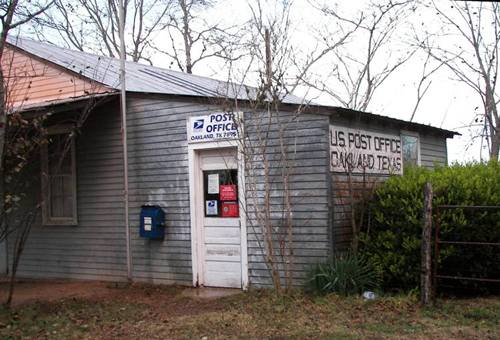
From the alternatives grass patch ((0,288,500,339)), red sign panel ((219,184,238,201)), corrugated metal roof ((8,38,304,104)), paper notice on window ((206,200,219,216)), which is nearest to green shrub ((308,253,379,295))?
grass patch ((0,288,500,339))

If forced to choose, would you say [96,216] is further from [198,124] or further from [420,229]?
[420,229]

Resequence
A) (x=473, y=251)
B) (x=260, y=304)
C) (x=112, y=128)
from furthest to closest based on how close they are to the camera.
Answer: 1. (x=112, y=128)
2. (x=473, y=251)
3. (x=260, y=304)

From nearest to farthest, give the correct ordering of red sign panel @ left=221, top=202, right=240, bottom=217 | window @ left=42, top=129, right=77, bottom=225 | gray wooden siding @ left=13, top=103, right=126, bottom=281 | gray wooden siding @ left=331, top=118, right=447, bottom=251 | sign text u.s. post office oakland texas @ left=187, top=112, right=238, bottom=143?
gray wooden siding @ left=331, top=118, right=447, bottom=251 < sign text u.s. post office oakland texas @ left=187, top=112, right=238, bottom=143 < red sign panel @ left=221, top=202, right=240, bottom=217 < gray wooden siding @ left=13, top=103, right=126, bottom=281 < window @ left=42, top=129, right=77, bottom=225

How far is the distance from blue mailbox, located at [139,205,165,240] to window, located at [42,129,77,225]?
1.97 meters

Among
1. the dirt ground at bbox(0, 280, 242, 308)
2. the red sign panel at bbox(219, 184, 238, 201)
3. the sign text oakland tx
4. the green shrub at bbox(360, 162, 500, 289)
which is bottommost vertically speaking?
the dirt ground at bbox(0, 280, 242, 308)

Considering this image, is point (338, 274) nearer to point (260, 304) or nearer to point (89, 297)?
point (260, 304)

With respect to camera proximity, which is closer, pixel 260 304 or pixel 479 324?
pixel 479 324

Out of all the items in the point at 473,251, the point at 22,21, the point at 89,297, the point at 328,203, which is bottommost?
the point at 89,297

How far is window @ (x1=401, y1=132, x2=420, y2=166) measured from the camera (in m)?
10.7

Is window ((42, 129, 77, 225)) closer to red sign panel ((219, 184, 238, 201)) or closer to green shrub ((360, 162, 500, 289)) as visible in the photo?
red sign panel ((219, 184, 238, 201))

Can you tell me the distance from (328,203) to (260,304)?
1.62 metres

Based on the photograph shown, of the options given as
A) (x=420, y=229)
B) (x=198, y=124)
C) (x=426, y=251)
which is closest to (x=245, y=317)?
(x=426, y=251)

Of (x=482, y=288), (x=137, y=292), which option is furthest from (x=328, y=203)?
(x=137, y=292)

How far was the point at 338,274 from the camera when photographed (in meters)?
7.75
